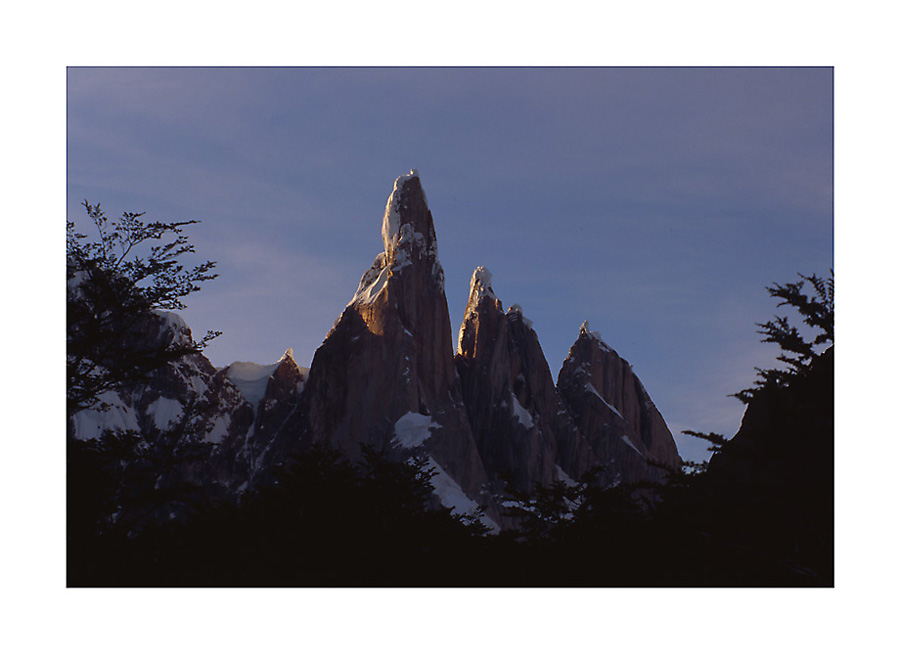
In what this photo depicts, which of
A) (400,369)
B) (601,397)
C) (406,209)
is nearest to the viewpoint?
(400,369)

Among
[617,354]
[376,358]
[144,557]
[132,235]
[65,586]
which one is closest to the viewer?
[65,586]

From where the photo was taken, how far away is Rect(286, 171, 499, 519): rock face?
2965 inches

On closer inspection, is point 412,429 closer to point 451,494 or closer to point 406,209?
point 451,494

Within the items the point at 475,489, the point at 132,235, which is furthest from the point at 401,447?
the point at 132,235

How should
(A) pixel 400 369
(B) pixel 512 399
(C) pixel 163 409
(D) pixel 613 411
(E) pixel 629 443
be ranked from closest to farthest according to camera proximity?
(C) pixel 163 409, (A) pixel 400 369, (B) pixel 512 399, (E) pixel 629 443, (D) pixel 613 411

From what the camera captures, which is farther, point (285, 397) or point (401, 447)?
point (285, 397)

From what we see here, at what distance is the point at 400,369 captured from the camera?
7800 centimetres

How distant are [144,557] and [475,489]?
65.4m

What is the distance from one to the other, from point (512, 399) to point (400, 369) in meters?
14.7

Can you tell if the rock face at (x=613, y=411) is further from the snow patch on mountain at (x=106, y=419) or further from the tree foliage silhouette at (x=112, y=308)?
the tree foliage silhouette at (x=112, y=308)

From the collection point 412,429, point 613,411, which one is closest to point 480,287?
point 613,411

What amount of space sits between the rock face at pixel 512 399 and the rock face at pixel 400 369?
15.3 ft

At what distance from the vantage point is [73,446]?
41.4 ft
